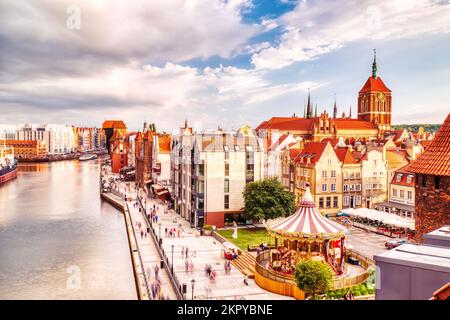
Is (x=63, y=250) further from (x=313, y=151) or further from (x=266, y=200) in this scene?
(x=313, y=151)

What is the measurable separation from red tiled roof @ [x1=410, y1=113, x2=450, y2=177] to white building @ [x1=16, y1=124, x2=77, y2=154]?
183m

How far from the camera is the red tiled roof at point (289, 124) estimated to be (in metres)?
80.7

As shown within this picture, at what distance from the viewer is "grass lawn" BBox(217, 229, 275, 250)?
29670 millimetres

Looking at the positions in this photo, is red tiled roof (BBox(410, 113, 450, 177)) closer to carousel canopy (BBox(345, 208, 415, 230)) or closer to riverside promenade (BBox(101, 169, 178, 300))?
riverside promenade (BBox(101, 169, 178, 300))

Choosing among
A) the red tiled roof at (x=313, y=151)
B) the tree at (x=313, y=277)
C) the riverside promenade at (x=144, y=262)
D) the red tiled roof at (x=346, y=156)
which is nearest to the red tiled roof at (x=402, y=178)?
the red tiled roof at (x=346, y=156)

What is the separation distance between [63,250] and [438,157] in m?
29.4

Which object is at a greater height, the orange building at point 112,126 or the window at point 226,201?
the orange building at point 112,126

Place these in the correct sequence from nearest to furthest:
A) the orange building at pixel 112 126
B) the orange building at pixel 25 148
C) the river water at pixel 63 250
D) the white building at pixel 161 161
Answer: the river water at pixel 63 250
the white building at pixel 161 161
the orange building at pixel 25 148
the orange building at pixel 112 126

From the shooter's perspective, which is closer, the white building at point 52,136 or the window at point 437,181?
the window at point 437,181

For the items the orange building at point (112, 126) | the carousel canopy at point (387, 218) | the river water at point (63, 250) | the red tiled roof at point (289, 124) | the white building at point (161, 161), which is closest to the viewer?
the river water at point (63, 250)

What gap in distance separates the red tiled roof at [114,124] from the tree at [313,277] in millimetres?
152320

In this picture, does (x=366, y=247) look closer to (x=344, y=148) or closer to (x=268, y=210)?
(x=268, y=210)

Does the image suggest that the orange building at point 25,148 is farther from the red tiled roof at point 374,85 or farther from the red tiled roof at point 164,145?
the red tiled roof at point 374,85

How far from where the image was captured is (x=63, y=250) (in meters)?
32.8
